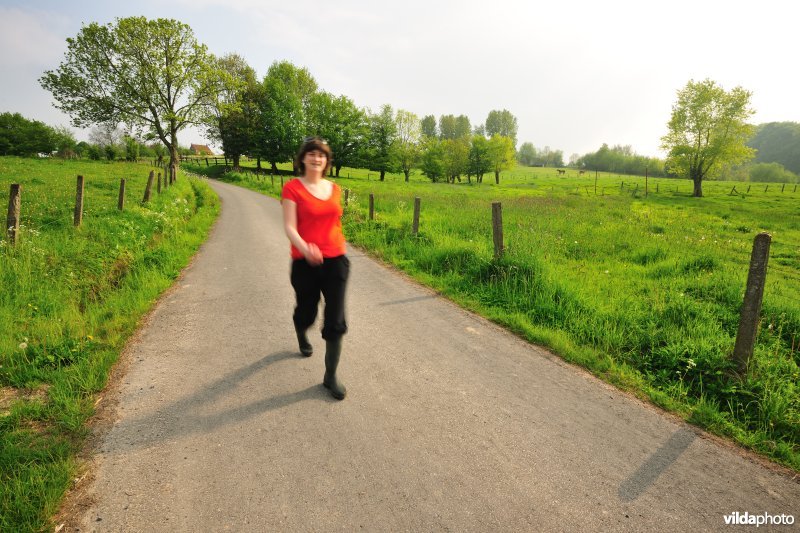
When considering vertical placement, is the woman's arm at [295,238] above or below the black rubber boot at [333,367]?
above

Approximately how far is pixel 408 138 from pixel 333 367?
59.8 meters

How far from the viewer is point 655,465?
276 centimetres

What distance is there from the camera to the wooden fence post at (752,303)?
3.72m

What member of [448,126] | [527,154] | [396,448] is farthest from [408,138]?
[527,154]

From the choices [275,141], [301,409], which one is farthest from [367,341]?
[275,141]

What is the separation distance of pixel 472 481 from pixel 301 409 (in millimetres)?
1610

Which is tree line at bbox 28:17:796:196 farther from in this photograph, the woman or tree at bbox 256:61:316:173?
the woman

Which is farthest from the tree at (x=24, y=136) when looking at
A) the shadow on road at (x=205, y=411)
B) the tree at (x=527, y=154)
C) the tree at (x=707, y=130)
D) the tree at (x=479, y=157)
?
the tree at (x=527, y=154)

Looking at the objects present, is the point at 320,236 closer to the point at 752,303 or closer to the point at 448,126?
the point at 752,303

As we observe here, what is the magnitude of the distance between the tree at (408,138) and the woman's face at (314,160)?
55.0 metres

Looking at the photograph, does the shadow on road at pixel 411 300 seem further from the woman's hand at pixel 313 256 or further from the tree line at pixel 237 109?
the tree line at pixel 237 109

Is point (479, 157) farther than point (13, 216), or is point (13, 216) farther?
point (479, 157)

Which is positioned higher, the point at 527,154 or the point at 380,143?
the point at 527,154

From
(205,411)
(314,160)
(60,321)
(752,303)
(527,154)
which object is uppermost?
(527,154)
